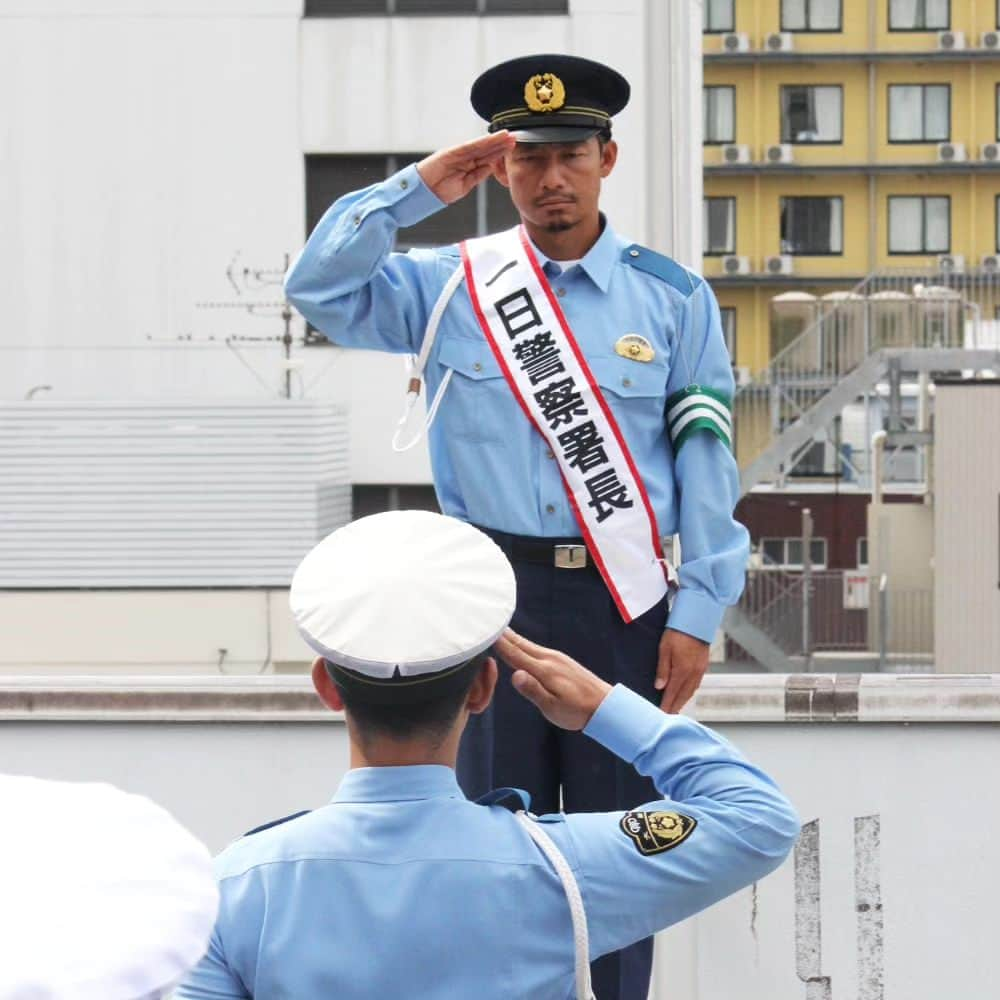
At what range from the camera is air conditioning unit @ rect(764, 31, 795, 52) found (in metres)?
43.9

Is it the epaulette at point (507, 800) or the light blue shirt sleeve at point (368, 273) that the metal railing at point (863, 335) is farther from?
the epaulette at point (507, 800)

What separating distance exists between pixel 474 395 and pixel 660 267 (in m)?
0.33

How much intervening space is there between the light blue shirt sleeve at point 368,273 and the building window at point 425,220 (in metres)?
10.6

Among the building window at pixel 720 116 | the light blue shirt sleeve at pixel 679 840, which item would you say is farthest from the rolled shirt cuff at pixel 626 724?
the building window at pixel 720 116

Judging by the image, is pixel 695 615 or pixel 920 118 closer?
pixel 695 615

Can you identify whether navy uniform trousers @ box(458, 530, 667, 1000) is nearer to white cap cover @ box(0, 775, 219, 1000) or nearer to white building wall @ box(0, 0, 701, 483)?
white cap cover @ box(0, 775, 219, 1000)

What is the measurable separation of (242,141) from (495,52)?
2060mm

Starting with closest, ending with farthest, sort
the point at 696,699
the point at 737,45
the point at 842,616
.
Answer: the point at 696,699, the point at 842,616, the point at 737,45

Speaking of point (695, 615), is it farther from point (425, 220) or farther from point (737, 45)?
point (737, 45)


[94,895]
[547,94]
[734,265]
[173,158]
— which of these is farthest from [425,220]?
[734,265]

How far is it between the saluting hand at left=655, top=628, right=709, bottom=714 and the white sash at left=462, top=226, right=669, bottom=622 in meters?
0.06

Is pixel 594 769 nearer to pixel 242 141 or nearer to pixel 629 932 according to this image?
pixel 629 932

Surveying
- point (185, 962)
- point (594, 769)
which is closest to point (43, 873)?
point (185, 962)

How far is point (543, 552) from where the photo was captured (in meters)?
2.70
